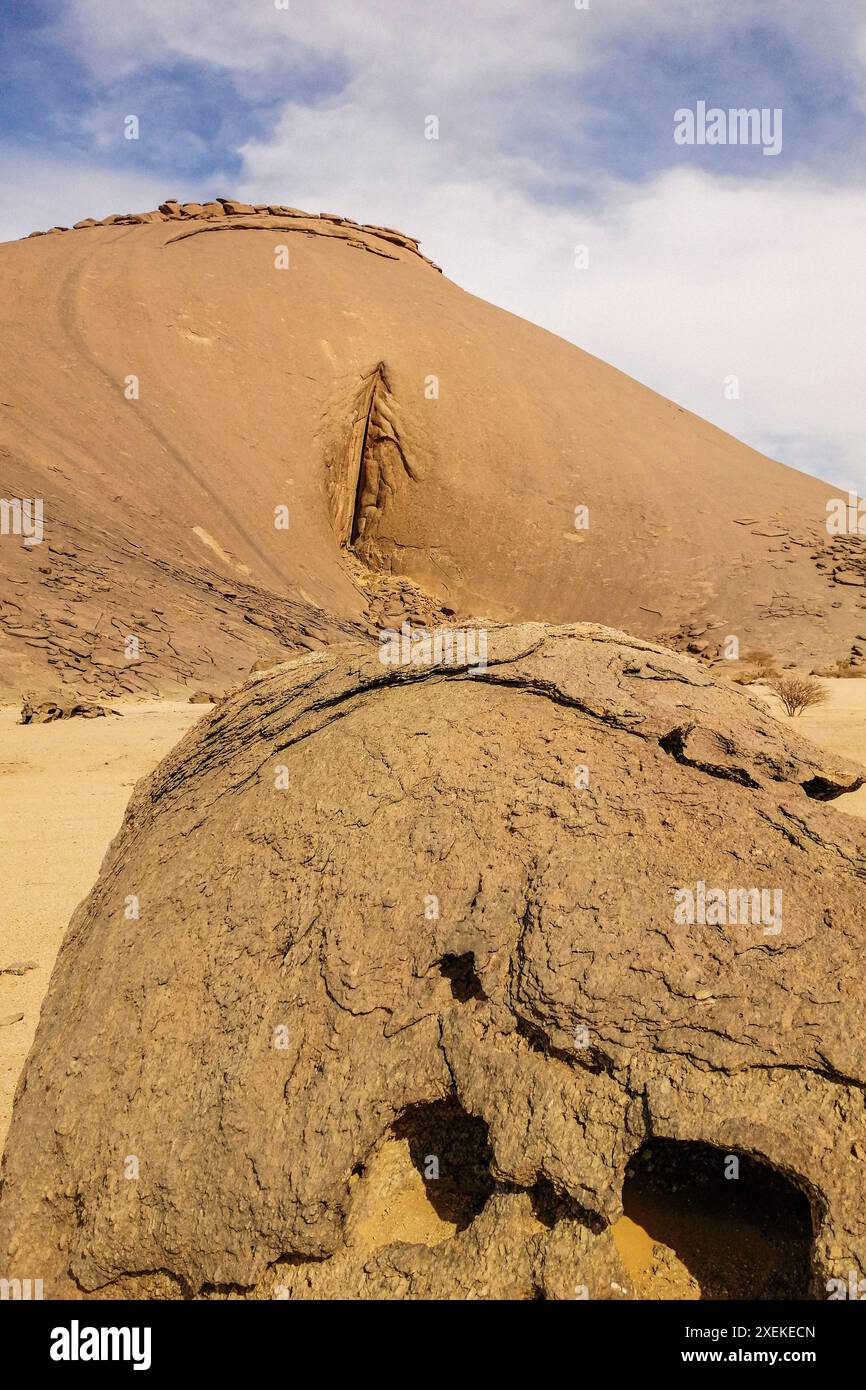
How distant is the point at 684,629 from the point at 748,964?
17.2 m

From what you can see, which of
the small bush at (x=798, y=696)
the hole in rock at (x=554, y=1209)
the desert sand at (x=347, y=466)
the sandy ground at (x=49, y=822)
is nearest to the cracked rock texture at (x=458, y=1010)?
the hole in rock at (x=554, y=1209)

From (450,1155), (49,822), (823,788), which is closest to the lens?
(450,1155)

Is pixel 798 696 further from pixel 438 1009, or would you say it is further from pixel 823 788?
pixel 438 1009

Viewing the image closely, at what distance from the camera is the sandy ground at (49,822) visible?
3.82 metres

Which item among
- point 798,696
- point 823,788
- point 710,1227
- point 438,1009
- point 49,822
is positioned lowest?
point 710,1227

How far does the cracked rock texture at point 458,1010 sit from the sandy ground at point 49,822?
3.03 feet

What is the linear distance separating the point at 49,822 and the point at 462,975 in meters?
4.54

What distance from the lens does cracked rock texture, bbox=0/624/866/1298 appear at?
71.9 inches

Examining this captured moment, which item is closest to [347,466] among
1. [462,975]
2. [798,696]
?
[798,696]

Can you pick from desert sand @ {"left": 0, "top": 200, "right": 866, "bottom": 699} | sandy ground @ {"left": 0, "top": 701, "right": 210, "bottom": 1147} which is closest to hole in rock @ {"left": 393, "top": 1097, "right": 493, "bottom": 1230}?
sandy ground @ {"left": 0, "top": 701, "right": 210, "bottom": 1147}

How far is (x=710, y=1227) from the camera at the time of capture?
191 centimetres

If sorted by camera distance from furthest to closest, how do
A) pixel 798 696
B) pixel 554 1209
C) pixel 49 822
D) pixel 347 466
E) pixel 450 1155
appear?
pixel 347 466 < pixel 798 696 < pixel 49 822 < pixel 450 1155 < pixel 554 1209

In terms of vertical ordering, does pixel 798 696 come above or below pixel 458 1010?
above

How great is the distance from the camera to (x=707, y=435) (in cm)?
2527
